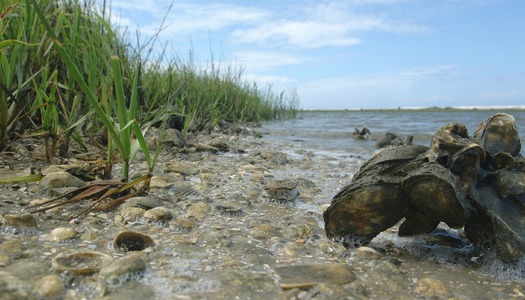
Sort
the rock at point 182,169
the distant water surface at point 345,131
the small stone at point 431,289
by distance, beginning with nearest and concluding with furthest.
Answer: the small stone at point 431,289 < the rock at point 182,169 < the distant water surface at point 345,131

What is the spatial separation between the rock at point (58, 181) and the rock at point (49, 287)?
4.03 ft

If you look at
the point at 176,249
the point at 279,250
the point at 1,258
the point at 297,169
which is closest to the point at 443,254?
the point at 279,250

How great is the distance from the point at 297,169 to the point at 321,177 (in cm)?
51

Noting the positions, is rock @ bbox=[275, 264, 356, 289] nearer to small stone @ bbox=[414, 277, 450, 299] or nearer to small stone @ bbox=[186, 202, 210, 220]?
small stone @ bbox=[414, 277, 450, 299]

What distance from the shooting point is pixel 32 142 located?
379 centimetres

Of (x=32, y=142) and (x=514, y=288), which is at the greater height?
(x=32, y=142)

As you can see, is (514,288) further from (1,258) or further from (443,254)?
(1,258)

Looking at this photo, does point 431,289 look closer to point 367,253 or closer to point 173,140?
point 367,253

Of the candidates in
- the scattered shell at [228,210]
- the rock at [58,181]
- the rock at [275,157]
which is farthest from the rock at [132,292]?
the rock at [275,157]

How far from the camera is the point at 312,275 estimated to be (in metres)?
1.54

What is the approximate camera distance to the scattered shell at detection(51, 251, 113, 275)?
140 centimetres

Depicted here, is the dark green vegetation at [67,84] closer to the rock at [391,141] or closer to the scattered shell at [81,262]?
the scattered shell at [81,262]

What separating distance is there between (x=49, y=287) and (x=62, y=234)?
0.54 m

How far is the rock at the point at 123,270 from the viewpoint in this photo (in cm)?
139
